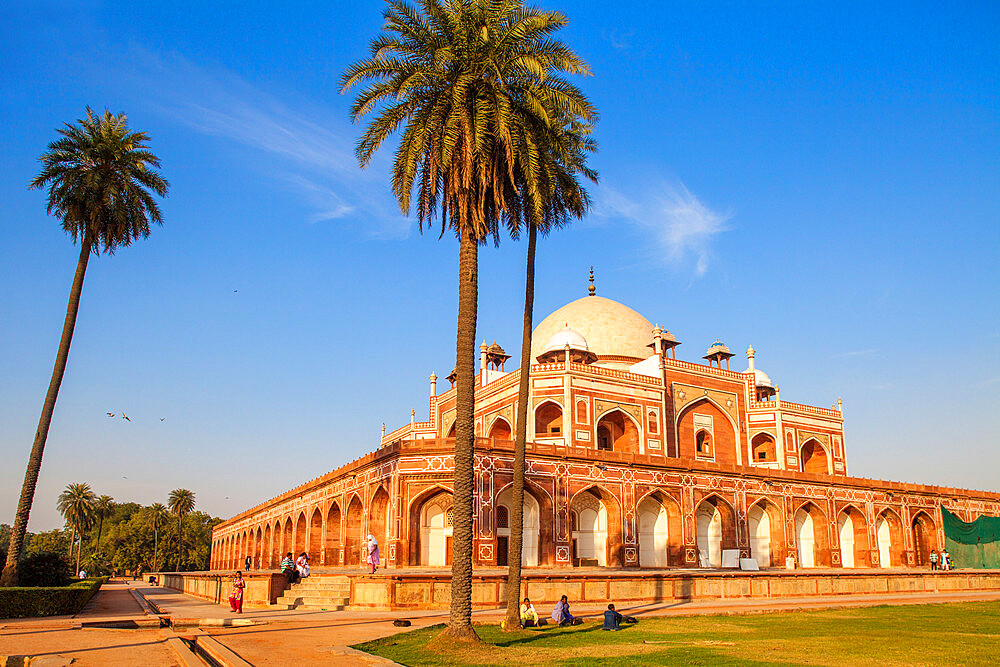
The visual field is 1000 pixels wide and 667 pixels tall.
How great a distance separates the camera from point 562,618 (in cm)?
1811

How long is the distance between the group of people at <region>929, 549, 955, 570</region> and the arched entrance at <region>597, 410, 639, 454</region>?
645 inches

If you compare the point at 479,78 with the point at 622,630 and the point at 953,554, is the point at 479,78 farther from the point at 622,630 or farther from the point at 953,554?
the point at 953,554

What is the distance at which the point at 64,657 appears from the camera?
43.3 ft

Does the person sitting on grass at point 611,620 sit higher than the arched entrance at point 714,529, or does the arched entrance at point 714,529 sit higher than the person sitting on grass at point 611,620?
the arched entrance at point 714,529

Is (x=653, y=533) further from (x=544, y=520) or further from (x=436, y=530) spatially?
(x=436, y=530)

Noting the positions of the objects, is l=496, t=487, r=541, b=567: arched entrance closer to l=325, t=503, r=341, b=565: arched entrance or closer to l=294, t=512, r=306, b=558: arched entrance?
l=325, t=503, r=341, b=565: arched entrance

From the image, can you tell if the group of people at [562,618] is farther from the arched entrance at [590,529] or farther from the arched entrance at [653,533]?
the arched entrance at [653,533]

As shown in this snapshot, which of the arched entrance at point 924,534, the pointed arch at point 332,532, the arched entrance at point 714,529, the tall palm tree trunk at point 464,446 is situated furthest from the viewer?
the arched entrance at point 924,534

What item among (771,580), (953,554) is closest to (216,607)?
(771,580)

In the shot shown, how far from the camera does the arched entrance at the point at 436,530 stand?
3114 cm

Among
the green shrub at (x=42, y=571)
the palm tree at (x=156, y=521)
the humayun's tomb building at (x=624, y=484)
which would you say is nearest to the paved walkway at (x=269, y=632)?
the green shrub at (x=42, y=571)

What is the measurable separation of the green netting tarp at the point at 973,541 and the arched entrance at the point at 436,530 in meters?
29.4

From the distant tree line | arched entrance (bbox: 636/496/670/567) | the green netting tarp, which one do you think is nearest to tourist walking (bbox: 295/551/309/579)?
arched entrance (bbox: 636/496/670/567)

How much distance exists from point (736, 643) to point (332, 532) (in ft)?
89.1
